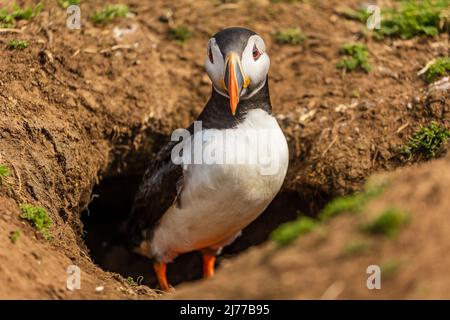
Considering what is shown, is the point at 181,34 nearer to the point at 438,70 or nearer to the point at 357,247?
the point at 438,70

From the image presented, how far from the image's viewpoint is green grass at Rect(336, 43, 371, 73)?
9602 mm

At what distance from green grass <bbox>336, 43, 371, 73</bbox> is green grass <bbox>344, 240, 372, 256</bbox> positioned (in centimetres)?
499

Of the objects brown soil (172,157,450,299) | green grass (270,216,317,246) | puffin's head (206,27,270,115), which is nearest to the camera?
brown soil (172,157,450,299)

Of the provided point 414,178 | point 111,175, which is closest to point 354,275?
point 414,178

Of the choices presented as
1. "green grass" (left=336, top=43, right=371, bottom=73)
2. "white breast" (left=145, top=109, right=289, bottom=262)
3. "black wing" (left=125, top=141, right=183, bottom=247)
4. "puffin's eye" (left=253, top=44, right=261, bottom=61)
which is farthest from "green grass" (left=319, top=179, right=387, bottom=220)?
"green grass" (left=336, top=43, right=371, bottom=73)

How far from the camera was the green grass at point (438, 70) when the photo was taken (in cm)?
888

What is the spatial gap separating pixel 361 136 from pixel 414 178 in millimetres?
3188

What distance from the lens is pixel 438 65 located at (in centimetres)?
895

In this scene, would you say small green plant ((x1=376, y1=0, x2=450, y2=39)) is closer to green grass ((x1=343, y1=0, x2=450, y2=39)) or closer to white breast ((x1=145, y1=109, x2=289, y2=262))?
green grass ((x1=343, y1=0, x2=450, y2=39))

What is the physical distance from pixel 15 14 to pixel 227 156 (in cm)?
402

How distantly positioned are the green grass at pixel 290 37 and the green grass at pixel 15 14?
3222 mm

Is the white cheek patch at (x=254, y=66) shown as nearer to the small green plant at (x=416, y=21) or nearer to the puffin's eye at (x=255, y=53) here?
the puffin's eye at (x=255, y=53)

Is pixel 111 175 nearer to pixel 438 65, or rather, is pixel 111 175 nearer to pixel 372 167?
pixel 372 167
